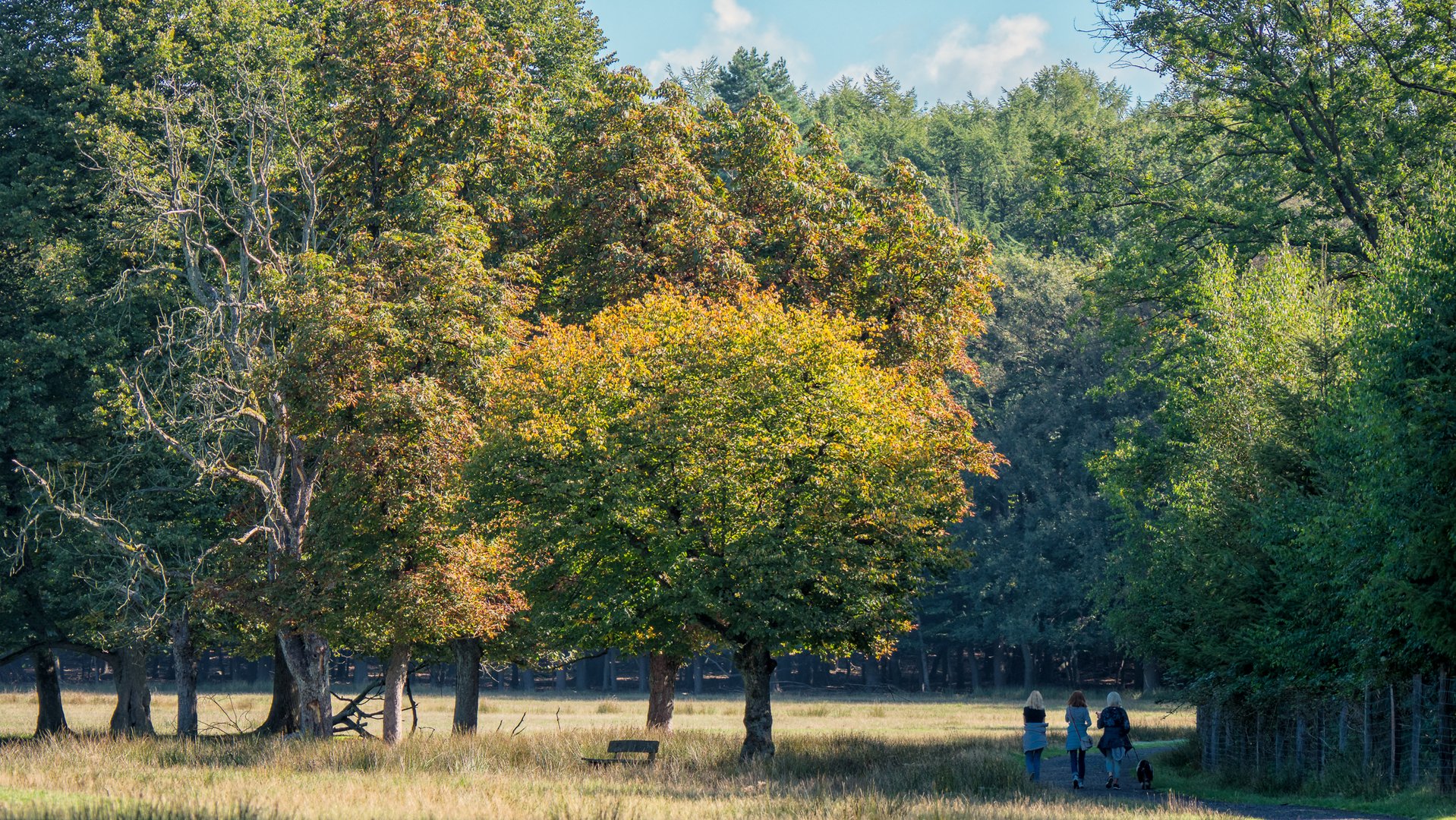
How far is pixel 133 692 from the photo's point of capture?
1523 inches

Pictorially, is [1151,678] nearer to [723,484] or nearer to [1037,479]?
[1037,479]

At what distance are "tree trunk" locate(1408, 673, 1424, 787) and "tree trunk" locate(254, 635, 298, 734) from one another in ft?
88.3

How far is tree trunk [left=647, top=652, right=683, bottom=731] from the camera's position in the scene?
34719mm

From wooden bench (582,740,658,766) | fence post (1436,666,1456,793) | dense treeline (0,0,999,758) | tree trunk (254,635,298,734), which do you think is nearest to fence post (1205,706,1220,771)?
dense treeline (0,0,999,758)

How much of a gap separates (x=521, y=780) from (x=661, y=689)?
45.4 ft

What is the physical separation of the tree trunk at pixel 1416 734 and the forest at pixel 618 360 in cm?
7

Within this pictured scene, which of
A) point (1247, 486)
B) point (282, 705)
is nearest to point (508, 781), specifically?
point (1247, 486)

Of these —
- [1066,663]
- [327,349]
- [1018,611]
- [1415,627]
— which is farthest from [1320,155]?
[1066,663]

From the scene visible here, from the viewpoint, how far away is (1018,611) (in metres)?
67.4

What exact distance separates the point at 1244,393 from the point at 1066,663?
170 feet

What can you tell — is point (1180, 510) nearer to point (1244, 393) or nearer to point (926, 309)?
point (1244, 393)

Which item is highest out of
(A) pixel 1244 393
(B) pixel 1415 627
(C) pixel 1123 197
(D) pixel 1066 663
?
(C) pixel 1123 197

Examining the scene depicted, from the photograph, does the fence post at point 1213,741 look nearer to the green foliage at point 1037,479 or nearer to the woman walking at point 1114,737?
the woman walking at point 1114,737

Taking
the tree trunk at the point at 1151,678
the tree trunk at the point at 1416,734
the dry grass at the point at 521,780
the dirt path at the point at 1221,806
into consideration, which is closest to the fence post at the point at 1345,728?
the tree trunk at the point at 1416,734
